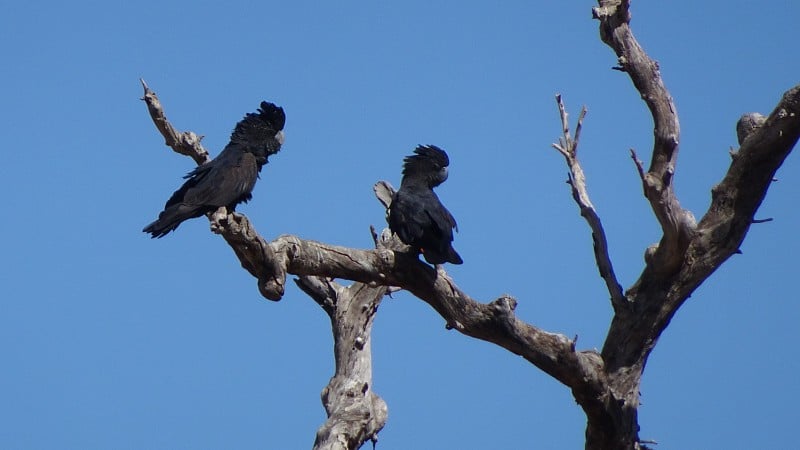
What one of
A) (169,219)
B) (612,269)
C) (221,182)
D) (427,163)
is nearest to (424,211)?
(427,163)

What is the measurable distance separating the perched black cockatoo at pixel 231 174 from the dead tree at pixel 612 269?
83cm

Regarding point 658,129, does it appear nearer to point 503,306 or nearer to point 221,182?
point 503,306

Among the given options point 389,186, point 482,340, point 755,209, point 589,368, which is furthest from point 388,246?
point 755,209

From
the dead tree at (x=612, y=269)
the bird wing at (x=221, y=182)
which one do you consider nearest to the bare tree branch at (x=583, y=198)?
the dead tree at (x=612, y=269)

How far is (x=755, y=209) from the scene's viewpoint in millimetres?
7180

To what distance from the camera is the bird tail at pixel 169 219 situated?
24.1 ft

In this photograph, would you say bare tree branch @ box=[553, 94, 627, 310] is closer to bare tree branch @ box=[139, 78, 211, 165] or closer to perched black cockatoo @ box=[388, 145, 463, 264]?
perched black cockatoo @ box=[388, 145, 463, 264]

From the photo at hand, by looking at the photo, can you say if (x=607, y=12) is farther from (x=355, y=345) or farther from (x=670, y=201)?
(x=355, y=345)

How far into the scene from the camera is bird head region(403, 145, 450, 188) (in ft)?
26.1

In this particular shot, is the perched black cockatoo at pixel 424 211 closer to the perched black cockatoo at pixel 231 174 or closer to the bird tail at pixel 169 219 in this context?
the perched black cockatoo at pixel 231 174

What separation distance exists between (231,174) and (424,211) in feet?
5.61

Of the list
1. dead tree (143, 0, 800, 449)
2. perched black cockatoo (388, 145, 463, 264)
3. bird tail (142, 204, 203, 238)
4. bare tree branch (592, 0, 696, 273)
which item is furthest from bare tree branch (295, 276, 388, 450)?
bare tree branch (592, 0, 696, 273)

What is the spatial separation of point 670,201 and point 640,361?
1191 mm

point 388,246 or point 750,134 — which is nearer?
point 750,134
